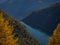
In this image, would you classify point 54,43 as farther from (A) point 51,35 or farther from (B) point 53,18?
(B) point 53,18

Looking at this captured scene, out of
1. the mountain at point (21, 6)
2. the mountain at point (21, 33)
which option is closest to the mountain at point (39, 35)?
the mountain at point (21, 33)

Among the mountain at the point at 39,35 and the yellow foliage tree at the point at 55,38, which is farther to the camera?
the mountain at the point at 39,35

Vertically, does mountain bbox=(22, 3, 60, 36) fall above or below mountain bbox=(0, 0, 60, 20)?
below

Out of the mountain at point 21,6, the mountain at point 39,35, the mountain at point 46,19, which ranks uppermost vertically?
the mountain at point 21,6

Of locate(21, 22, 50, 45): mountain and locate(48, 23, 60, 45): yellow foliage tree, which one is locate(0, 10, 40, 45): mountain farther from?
locate(48, 23, 60, 45): yellow foliage tree

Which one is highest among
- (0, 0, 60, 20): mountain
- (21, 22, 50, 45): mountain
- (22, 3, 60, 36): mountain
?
(0, 0, 60, 20): mountain

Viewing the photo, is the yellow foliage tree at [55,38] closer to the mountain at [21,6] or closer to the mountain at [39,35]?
the mountain at [39,35]

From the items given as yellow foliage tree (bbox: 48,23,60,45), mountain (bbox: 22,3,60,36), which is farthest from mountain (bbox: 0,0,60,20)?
yellow foliage tree (bbox: 48,23,60,45)

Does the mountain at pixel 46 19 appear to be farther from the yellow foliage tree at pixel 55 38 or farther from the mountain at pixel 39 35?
the yellow foliage tree at pixel 55 38

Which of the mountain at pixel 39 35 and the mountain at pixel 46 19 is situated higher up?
the mountain at pixel 46 19

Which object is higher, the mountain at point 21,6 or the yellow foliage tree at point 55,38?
the mountain at point 21,6
